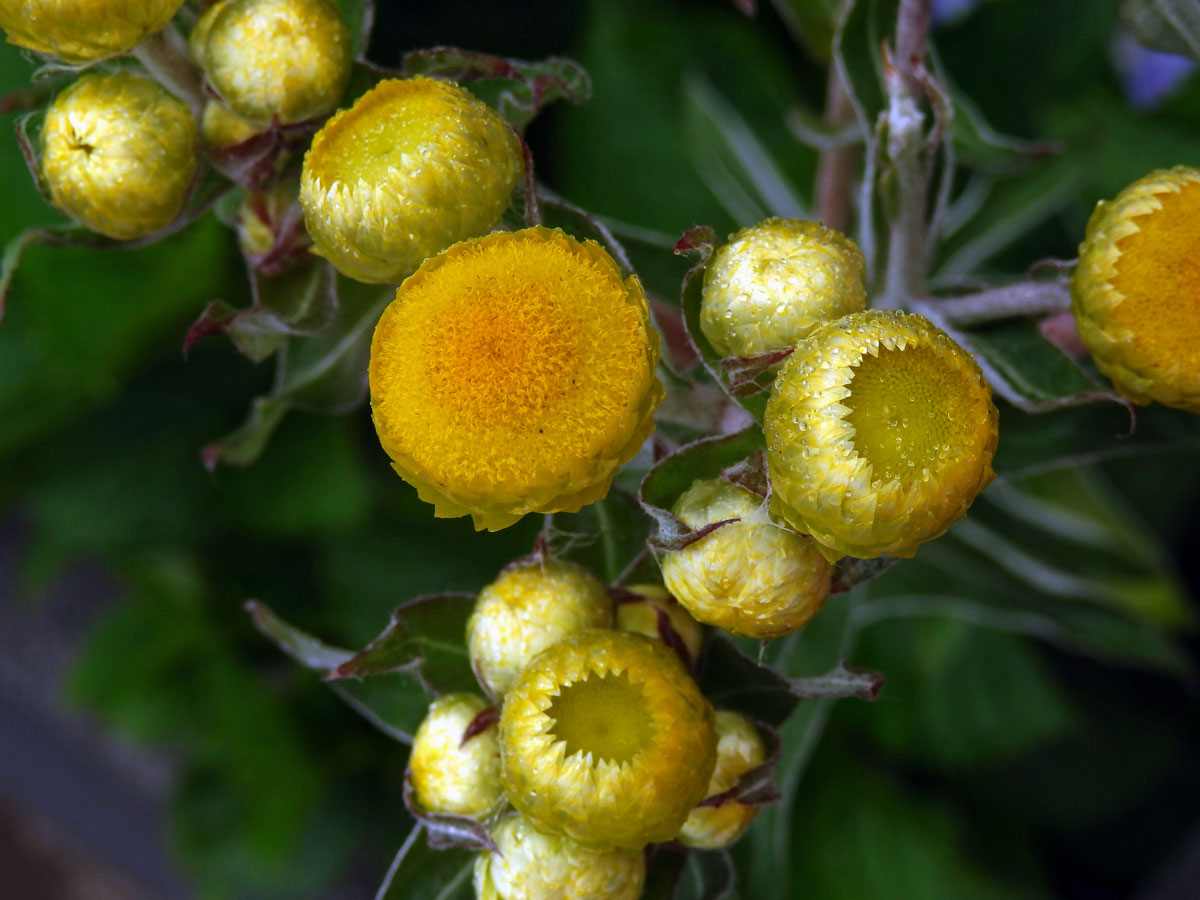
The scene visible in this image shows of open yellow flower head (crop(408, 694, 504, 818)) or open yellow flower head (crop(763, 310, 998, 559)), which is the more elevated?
open yellow flower head (crop(763, 310, 998, 559))

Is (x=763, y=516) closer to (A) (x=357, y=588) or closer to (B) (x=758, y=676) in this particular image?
(B) (x=758, y=676)

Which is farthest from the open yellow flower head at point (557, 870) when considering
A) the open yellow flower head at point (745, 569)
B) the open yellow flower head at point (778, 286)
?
the open yellow flower head at point (778, 286)

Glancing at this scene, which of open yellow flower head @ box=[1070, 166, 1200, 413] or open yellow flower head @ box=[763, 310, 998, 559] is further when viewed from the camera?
open yellow flower head @ box=[1070, 166, 1200, 413]

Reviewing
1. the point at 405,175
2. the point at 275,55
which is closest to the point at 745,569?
the point at 405,175

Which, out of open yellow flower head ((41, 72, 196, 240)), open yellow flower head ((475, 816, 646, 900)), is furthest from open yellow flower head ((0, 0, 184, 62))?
open yellow flower head ((475, 816, 646, 900))

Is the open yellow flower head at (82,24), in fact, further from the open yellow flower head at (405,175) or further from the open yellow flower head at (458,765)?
the open yellow flower head at (458,765)

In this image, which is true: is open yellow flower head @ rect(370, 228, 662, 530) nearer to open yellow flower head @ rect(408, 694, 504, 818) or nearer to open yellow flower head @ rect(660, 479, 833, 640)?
open yellow flower head @ rect(660, 479, 833, 640)

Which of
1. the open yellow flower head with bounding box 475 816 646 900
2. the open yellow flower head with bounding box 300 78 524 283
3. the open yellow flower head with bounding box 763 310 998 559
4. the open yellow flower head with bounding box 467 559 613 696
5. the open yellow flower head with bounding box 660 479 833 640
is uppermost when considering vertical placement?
the open yellow flower head with bounding box 300 78 524 283

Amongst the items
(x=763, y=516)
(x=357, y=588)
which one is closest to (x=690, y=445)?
(x=763, y=516)
